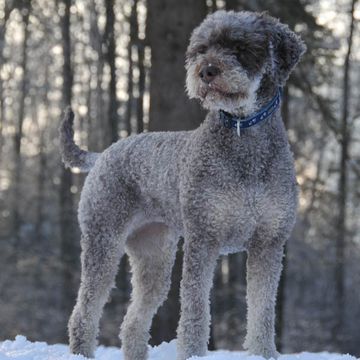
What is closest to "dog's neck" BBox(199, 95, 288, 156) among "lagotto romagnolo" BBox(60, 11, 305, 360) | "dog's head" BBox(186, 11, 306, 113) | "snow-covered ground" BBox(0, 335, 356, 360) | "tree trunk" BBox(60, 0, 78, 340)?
"lagotto romagnolo" BBox(60, 11, 305, 360)

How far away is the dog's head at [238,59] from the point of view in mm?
3869

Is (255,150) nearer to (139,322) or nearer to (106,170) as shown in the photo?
(106,170)

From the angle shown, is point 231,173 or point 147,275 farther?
point 147,275

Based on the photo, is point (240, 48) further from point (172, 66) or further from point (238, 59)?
point (172, 66)

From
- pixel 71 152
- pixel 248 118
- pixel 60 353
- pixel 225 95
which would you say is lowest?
pixel 60 353

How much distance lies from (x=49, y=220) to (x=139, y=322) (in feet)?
55.6

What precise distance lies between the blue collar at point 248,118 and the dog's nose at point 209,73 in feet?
1.30

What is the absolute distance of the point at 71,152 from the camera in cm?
531

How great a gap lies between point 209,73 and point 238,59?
9.1 inches

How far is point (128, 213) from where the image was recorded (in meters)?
4.77

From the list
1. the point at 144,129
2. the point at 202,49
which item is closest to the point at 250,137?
the point at 202,49

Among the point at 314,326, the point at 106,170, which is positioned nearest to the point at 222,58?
the point at 106,170

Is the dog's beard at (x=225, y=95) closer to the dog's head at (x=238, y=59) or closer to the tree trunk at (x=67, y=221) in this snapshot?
the dog's head at (x=238, y=59)

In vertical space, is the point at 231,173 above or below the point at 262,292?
above
